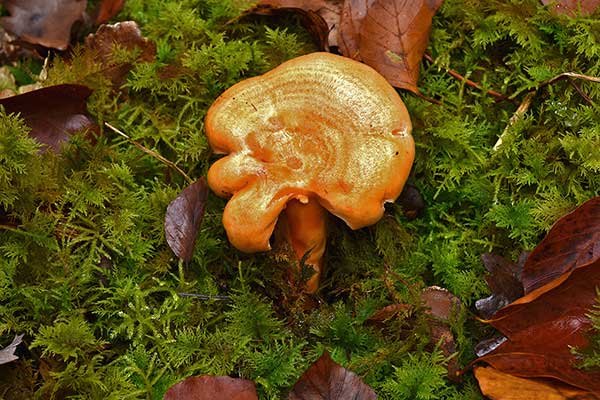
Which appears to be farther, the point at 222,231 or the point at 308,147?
the point at 222,231

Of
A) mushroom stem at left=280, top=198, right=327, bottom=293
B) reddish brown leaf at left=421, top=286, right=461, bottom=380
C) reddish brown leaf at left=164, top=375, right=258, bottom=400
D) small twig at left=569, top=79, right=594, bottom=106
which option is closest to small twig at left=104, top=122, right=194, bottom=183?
mushroom stem at left=280, top=198, right=327, bottom=293

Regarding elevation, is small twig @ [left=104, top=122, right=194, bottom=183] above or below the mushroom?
below

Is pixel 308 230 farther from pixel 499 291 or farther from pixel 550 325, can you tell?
pixel 550 325

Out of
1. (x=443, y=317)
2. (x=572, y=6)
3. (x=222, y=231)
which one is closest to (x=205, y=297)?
(x=222, y=231)

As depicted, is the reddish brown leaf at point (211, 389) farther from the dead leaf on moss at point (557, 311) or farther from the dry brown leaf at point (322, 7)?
the dry brown leaf at point (322, 7)

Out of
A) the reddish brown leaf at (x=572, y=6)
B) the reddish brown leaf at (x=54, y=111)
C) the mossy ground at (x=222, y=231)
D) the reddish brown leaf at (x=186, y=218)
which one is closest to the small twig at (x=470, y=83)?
the mossy ground at (x=222, y=231)

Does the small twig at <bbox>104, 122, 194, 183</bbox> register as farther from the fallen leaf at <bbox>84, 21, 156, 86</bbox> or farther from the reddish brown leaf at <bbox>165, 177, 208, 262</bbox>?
the fallen leaf at <bbox>84, 21, 156, 86</bbox>
